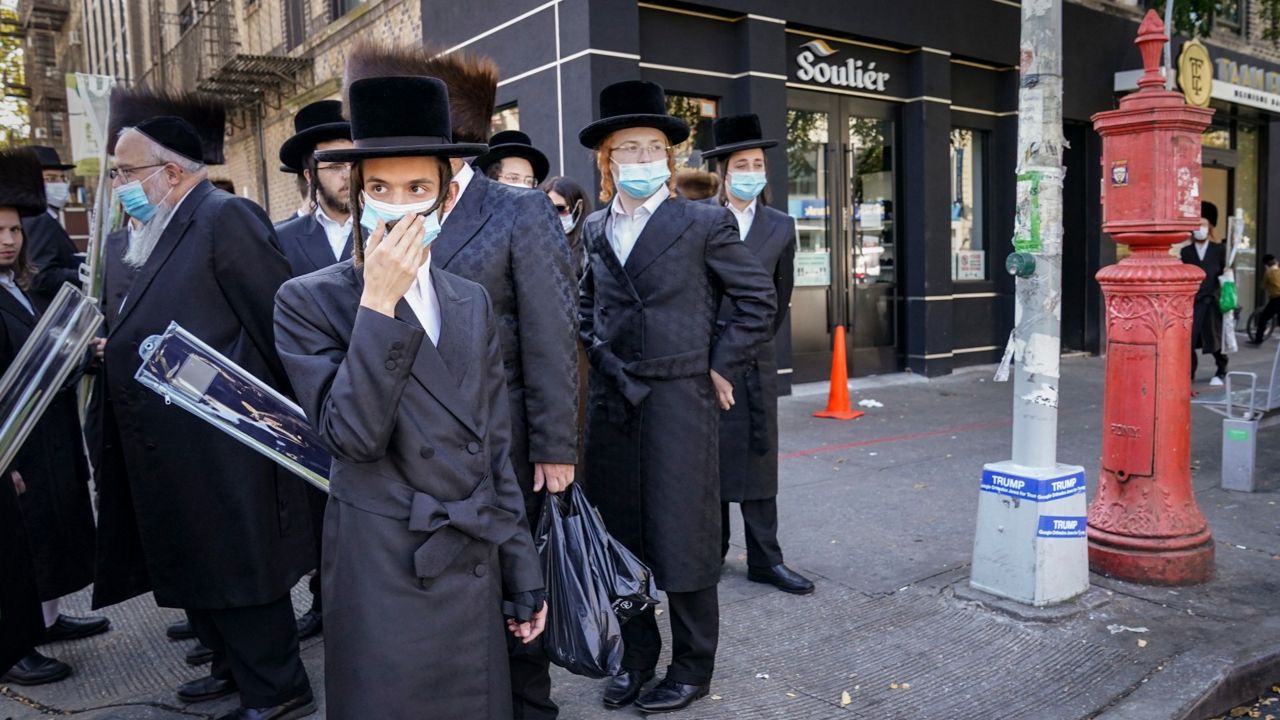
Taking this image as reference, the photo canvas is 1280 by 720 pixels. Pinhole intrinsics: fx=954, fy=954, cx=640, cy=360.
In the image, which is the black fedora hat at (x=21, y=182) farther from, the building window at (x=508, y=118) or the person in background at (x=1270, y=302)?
the person in background at (x=1270, y=302)

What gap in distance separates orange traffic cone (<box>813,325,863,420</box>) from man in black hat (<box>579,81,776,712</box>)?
5.80 metres

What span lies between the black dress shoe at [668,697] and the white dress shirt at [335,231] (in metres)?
2.45

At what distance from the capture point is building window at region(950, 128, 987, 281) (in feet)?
41.7

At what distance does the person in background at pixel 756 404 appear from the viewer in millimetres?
4750

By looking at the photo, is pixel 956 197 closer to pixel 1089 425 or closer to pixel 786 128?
pixel 786 128

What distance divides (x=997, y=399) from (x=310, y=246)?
8165mm

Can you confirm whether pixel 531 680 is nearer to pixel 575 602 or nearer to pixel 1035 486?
pixel 575 602

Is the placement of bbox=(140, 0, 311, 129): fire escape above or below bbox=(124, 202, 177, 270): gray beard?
above

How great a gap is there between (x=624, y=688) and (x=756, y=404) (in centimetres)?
162

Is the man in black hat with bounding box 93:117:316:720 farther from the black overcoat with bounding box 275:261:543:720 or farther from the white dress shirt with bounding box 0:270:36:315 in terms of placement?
the black overcoat with bounding box 275:261:543:720

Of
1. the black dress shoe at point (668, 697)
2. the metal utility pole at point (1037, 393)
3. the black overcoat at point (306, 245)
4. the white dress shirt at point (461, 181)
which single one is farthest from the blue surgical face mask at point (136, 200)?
the metal utility pole at point (1037, 393)

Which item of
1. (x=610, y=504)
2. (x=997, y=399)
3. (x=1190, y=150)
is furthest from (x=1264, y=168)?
(x=610, y=504)

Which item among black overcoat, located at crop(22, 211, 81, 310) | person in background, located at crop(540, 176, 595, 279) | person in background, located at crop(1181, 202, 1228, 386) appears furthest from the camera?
person in background, located at crop(1181, 202, 1228, 386)

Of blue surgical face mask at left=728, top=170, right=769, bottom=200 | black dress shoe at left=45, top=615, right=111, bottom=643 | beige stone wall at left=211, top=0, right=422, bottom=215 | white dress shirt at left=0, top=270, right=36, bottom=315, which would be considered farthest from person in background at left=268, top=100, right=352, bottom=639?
beige stone wall at left=211, top=0, right=422, bottom=215
